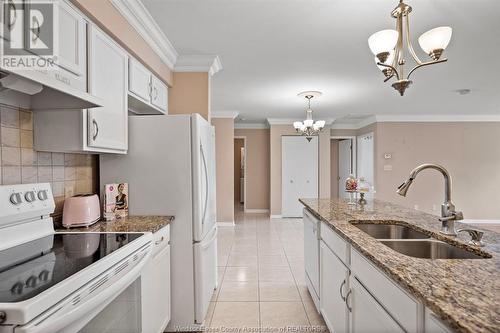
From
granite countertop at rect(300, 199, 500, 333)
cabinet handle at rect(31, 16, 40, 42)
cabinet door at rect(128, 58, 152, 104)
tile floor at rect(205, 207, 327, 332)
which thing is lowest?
tile floor at rect(205, 207, 327, 332)

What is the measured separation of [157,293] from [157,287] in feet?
0.12

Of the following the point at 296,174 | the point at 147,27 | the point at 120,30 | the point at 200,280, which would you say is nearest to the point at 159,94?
the point at 147,27

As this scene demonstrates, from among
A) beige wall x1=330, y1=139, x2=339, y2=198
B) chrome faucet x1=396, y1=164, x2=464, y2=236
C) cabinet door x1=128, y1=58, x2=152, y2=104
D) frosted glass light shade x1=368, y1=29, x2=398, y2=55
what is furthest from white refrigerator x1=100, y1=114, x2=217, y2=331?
beige wall x1=330, y1=139, x2=339, y2=198

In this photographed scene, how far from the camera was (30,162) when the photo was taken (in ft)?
5.38

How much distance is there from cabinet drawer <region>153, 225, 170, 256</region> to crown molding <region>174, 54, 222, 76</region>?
1.74 metres

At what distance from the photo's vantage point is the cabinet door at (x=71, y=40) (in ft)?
4.56

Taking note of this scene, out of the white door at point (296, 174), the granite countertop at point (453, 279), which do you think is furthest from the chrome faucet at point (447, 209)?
the white door at point (296, 174)

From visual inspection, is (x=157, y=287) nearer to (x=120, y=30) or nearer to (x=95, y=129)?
(x=95, y=129)

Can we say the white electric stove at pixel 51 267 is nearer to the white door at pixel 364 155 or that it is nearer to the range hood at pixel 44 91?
the range hood at pixel 44 91

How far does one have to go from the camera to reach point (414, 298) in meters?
0.91

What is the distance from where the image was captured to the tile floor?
7.37ft

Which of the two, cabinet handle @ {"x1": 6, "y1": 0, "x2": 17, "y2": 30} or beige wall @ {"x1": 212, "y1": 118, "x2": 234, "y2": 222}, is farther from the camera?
beige wall @ {"x1": 212, "y1": 118, "x2": 234, "y2": 222}

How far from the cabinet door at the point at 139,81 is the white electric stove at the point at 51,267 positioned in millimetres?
975

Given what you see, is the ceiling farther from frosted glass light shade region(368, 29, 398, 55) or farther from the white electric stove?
the white electric stove
